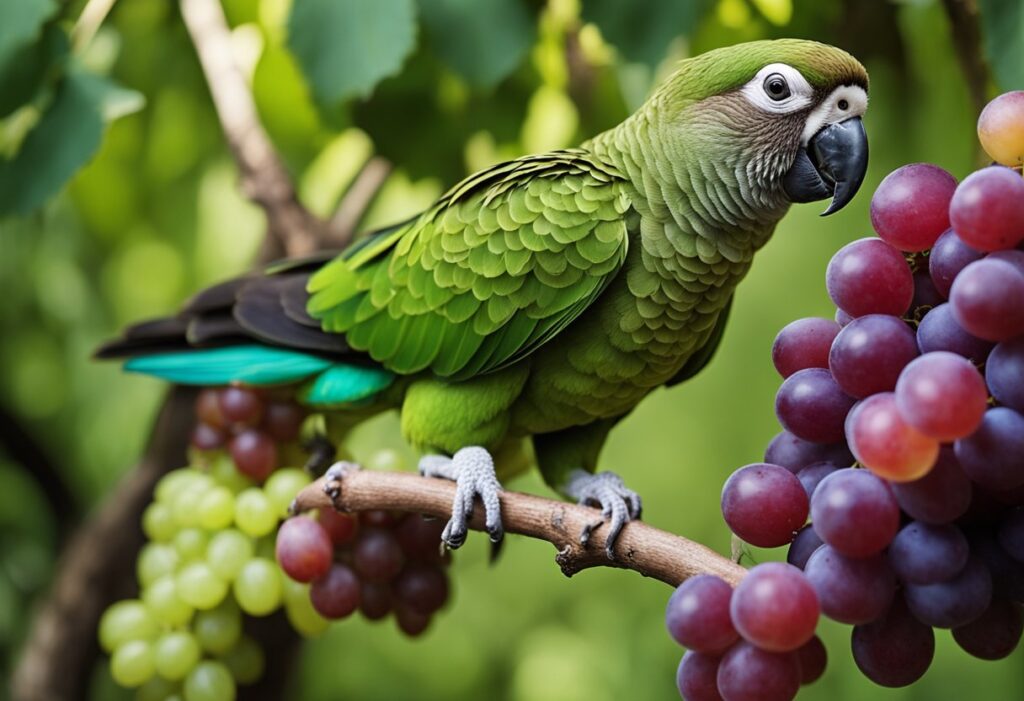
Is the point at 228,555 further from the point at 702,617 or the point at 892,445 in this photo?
the point at 892,445

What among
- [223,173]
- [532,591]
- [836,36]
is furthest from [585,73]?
[532,591]

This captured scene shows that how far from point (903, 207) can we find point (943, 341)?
0.28 feet

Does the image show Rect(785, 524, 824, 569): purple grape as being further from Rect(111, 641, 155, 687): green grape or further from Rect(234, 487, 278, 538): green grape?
Rect(111, 641, 155, 687): green grape

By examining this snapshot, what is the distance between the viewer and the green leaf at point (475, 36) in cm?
97

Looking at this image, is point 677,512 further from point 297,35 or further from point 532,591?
point 297,35

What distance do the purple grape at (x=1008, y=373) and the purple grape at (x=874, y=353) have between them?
0.14 ft

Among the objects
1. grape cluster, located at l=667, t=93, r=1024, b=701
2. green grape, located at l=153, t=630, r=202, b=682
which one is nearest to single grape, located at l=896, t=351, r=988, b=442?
grape cluster, located at l=667, t=93, r=1024, b=701

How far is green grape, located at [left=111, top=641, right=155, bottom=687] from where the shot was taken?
975 mm

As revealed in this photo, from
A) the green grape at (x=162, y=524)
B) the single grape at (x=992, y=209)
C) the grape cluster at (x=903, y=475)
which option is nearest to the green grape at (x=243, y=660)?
the green grape at (x=162, y=524)

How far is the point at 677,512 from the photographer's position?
153 cm

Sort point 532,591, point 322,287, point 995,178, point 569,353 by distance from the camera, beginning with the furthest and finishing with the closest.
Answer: point 532,591 → point 322,287 → point 569,353 → point 995,178

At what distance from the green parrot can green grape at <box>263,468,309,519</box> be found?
0.28ft

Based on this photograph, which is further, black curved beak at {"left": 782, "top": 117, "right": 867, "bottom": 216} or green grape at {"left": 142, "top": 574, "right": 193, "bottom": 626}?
green grape at {"left": 142, "top": 574, "right": 193, "bottom": 626}

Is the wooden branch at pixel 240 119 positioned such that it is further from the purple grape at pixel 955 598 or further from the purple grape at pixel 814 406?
the purple grape at pixel 955 598
